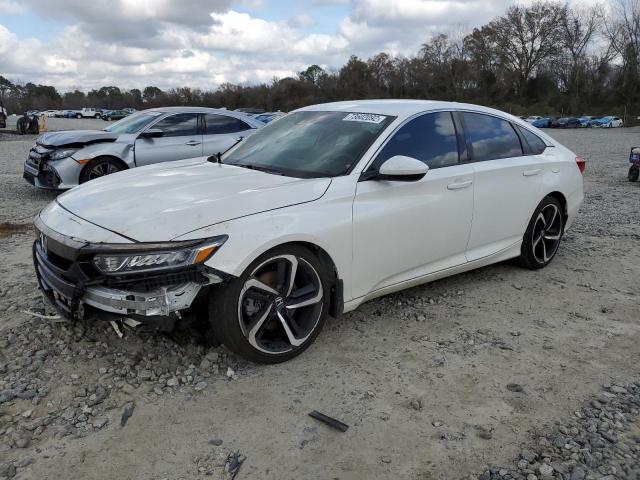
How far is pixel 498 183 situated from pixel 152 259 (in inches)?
116

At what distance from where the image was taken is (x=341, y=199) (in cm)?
347

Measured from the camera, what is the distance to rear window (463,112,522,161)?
14.6 feet

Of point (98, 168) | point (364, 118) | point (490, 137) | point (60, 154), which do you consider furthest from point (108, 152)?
point (490, 137)

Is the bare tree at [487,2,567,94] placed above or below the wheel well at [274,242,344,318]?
above

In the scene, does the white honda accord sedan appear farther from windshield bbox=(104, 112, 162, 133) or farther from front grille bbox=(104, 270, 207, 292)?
windshield bbox=(104, 112, 162, 133)

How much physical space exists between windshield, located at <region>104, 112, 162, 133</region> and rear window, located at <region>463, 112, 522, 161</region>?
19.8 ft

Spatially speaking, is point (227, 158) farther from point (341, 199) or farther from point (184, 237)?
point (184, 237)

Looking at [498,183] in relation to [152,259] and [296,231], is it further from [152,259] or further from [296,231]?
[152,259]

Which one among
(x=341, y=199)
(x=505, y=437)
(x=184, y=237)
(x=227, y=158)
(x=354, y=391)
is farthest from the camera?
(x=227, y=158)

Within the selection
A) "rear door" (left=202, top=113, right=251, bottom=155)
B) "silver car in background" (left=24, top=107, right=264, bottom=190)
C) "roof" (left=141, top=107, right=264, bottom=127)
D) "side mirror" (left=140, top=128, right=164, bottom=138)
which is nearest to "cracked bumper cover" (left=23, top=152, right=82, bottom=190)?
"silver car in background" (left=24, top=107, right=264, bottom=190)

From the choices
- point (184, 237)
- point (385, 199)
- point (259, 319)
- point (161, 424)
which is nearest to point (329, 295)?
point (259, 319)

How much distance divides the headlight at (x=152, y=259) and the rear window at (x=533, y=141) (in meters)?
3.42

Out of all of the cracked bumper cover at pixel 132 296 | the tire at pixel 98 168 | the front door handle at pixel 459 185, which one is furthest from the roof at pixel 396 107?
the tire at pixel 98 168

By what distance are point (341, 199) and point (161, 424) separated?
5.50 ft
